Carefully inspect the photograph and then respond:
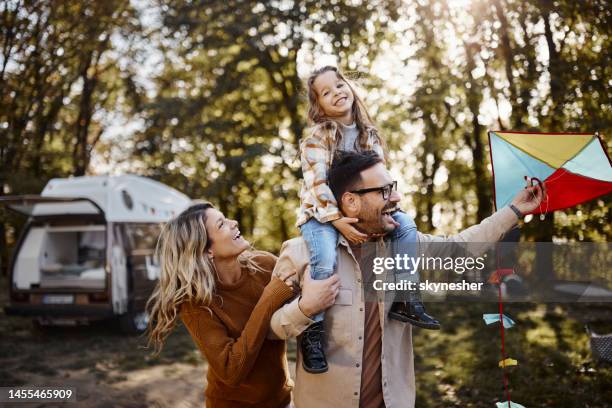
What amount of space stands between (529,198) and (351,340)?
41.7 inches

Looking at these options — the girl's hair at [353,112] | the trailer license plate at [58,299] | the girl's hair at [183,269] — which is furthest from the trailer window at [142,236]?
the girl's hair at [183,269]

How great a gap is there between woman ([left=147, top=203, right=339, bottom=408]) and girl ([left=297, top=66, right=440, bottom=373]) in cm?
23

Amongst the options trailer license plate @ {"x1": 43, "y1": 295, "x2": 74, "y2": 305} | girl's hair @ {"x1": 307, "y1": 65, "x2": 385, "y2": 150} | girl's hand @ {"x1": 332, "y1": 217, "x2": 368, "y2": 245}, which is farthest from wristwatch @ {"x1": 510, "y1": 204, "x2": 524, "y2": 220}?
trailer license plate @ {"x1": 43, "y1": 295, "x2": 74, "y2": 305}

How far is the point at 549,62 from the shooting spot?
693cm

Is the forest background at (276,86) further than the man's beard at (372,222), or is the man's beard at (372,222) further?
the forest background at (276,86)

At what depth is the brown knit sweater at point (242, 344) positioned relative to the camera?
252cm

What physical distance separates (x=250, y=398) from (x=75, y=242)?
32.0ft

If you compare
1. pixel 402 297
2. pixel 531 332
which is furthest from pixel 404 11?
pixel 402 297

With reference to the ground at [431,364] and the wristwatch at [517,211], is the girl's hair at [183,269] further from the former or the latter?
the ground at [431,364]

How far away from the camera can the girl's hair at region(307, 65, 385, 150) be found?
11.8 feet

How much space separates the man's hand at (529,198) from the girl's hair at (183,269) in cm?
149

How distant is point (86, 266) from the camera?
10664mm

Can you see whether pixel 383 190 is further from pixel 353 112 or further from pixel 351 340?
pixel 353 112

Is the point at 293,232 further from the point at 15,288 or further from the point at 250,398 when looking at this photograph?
the point at 250,398
